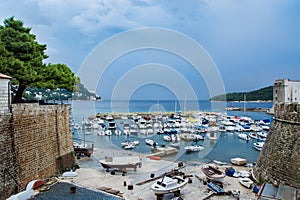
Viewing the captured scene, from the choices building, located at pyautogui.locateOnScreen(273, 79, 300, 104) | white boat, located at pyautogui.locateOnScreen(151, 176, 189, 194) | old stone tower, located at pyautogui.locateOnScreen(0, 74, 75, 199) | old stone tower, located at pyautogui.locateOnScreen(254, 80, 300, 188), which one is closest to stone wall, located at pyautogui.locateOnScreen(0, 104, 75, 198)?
old stone tower, located at pyautogui.locateOnScreen(0, 74, 75, 199)

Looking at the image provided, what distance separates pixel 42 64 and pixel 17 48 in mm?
2106

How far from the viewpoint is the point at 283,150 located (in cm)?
1321

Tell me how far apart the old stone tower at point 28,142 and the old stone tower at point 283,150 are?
12.4 metres

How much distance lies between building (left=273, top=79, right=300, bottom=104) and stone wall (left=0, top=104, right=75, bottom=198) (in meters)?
33.0

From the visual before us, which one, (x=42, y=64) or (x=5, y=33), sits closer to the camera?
(x=5, y=33)

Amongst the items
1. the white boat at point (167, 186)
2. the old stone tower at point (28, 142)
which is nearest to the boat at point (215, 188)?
the white boat at point (167, 186)

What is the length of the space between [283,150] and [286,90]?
126ft

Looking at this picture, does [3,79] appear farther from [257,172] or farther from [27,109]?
[257,172]

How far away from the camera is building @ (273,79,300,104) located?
3885 cm

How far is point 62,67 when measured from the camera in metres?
21.7

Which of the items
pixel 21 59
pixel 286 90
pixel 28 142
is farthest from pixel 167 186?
pixel 286 90

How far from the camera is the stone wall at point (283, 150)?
40.9 feet

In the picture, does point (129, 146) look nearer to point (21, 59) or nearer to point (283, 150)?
point (21, 59)

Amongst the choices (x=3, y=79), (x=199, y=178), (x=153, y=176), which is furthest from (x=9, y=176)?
(x=199, y=178)
